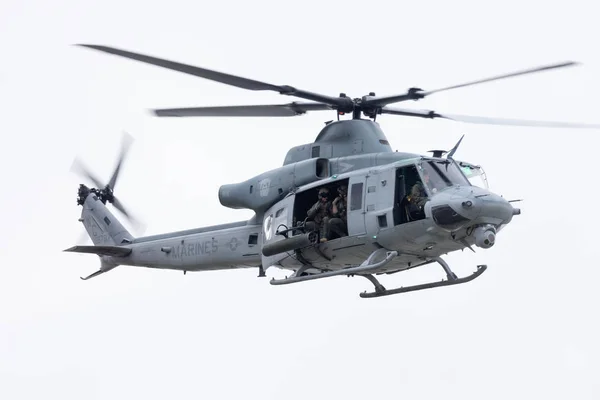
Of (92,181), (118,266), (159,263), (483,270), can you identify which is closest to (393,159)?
(483,270)

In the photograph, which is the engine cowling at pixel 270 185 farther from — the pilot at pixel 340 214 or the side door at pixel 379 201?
the side door at pixel 379 201

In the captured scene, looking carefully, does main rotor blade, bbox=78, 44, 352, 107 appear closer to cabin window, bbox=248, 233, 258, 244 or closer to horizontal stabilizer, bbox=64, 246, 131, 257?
cabin window, bbox=248, 233, 258, 244

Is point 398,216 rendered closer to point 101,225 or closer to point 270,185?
point 270,185

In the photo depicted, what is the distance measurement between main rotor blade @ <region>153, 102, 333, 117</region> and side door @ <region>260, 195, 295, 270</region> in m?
1.43

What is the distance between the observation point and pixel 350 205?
55.1ft

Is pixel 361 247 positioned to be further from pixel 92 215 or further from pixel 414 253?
pixel 92 215

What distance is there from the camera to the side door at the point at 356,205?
1659 centimetres

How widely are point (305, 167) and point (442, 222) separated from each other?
116 inches

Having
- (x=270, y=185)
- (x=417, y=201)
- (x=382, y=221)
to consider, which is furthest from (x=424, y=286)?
(x=270, y=185)

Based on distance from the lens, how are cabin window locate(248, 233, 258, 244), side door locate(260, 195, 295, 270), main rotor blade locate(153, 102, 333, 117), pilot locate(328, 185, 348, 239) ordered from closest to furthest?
1. pilot locate(328, 185, 348, 239)
2. side door locate(260, 195, 295, 270)
3. main rotor blade locate(153, 102, 333, 117)
4. cabin window locate(248, 233, 258, 244)

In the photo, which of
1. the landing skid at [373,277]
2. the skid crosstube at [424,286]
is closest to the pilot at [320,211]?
the landing skid at [373,277]

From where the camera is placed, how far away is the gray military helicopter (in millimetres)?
16047

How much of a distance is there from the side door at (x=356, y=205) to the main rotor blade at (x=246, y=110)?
1734 millimetres

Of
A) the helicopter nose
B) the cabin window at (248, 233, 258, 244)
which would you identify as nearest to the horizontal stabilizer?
the cabin window at (248, 233, 258, 244)
